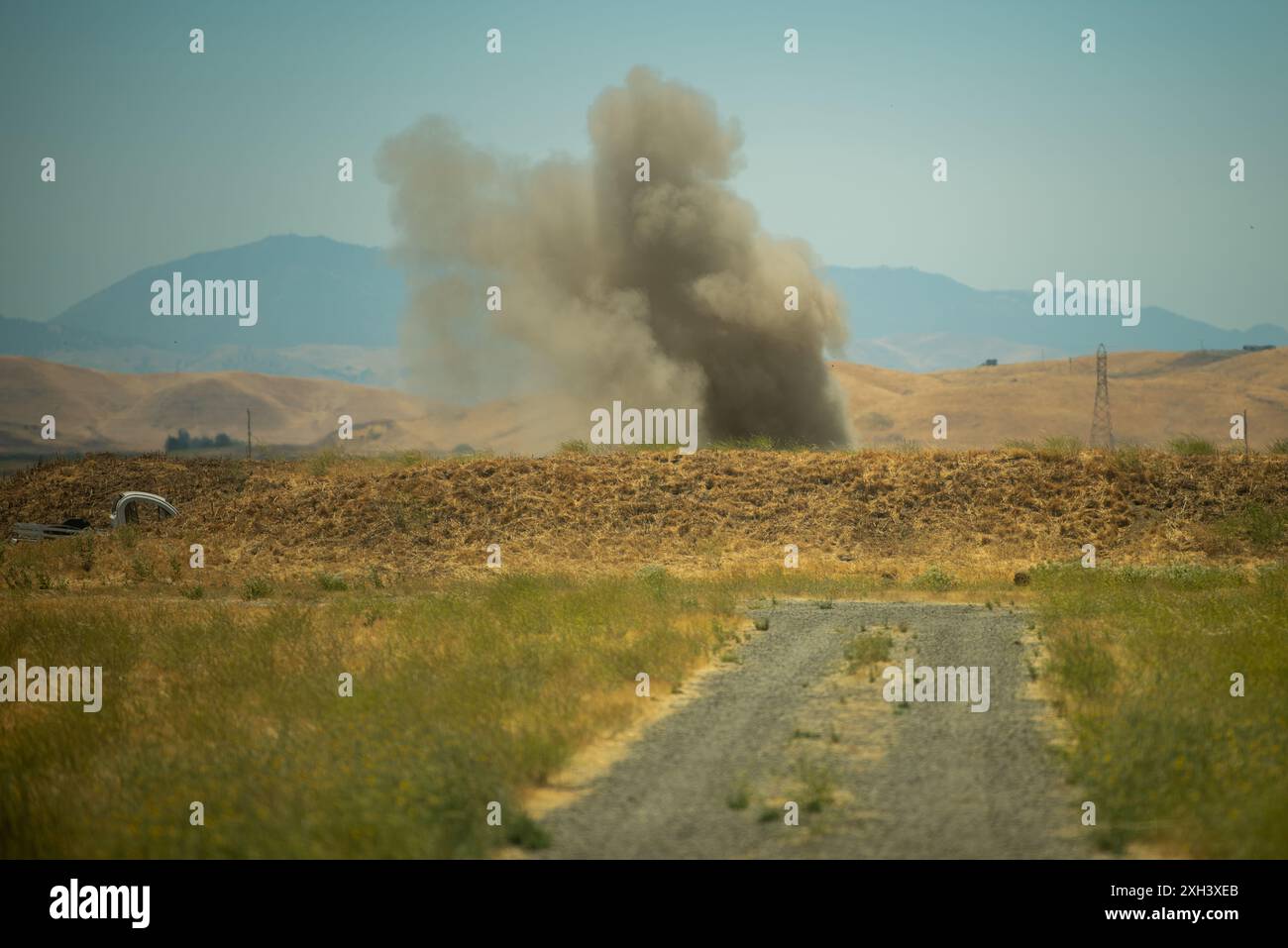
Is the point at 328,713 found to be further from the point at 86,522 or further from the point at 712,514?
the point at 86,522

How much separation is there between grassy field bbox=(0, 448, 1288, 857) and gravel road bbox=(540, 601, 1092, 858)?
0.41 meters

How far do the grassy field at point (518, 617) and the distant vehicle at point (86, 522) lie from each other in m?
0.98

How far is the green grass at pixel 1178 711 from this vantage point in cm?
789

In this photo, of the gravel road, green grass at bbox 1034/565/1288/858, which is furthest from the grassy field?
the gravel road

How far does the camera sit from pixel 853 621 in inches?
693

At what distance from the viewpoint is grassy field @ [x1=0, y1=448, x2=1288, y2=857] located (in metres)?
8.69

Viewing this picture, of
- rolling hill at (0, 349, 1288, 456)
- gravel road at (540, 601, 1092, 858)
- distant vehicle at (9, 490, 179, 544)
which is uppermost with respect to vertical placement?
rolling hill at (0, 349, 1288, 456)

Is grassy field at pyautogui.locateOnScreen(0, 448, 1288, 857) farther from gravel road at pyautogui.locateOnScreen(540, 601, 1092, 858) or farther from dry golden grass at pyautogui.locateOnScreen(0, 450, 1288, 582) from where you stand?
gravel road at pyautogui.locateOnScreen(540, 601, 1092, 858)

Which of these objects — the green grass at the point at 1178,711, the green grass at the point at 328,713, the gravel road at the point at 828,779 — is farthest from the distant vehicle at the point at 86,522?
the green grass at the point at 1178,711

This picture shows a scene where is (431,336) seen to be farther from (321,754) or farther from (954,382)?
(954,382)

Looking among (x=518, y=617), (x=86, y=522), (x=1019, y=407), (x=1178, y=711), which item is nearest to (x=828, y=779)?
(x=1178, y=711)

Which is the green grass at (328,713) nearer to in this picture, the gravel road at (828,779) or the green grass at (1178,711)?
the gravel road at (828,779)
